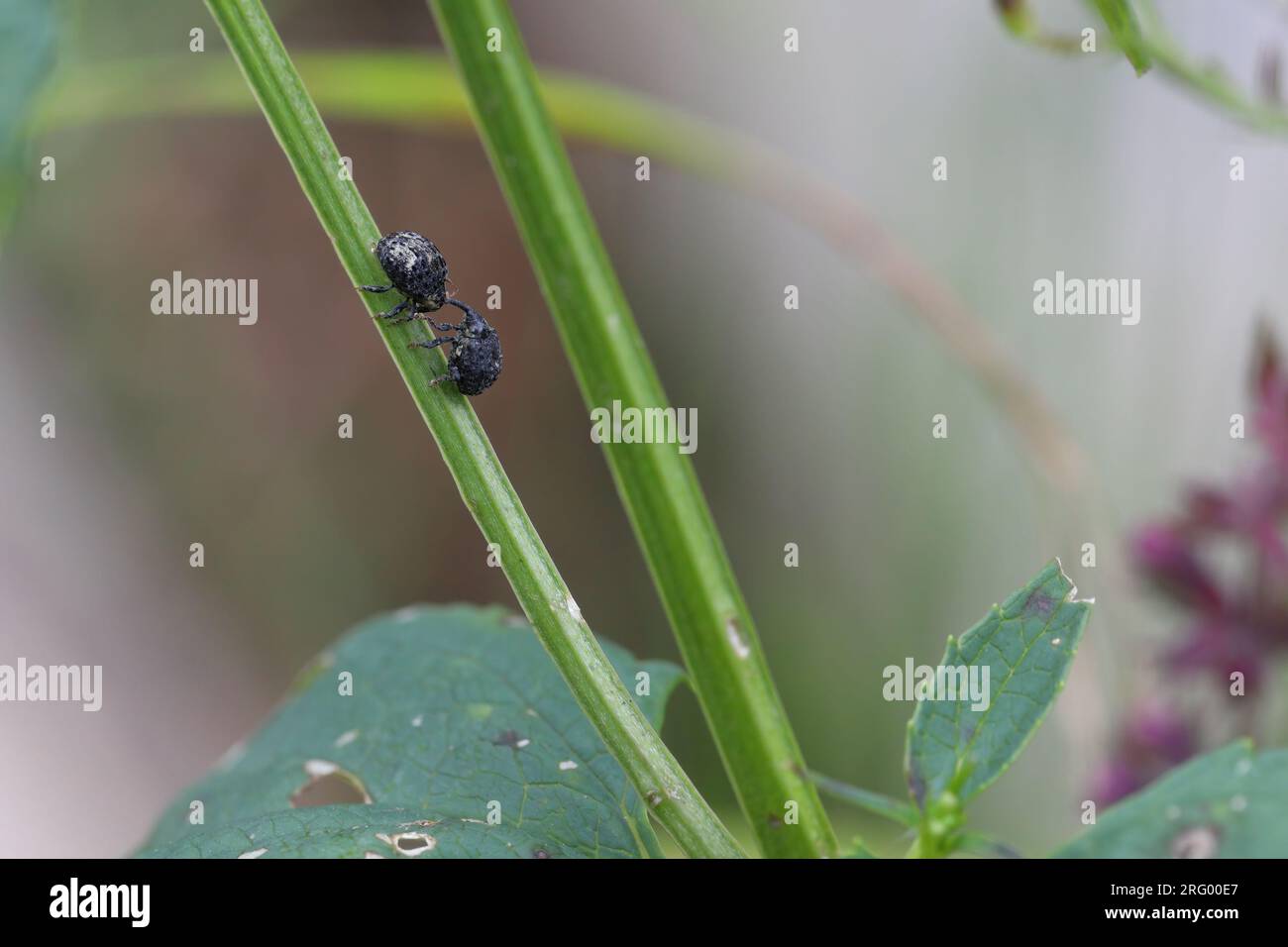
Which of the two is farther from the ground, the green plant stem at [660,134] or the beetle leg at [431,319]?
the green plant stem at [660,134]

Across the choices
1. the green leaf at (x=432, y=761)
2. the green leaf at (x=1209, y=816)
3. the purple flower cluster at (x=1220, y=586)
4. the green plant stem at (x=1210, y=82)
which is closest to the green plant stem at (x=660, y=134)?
the purple flower cluster at (x=1220, y=586)

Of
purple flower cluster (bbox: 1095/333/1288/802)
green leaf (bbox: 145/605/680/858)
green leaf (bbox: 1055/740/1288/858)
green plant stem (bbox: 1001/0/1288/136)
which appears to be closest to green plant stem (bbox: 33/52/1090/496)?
purple flower cluster (bbox: 1095/333/1288/802)

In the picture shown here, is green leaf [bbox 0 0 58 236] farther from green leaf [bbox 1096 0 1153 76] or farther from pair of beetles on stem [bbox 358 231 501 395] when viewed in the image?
green leaf [bbox 1096 0 1153 76]

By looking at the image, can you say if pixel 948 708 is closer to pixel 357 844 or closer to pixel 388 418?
pixel 357 844

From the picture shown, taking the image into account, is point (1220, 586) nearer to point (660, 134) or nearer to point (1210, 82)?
point (1210, 82)

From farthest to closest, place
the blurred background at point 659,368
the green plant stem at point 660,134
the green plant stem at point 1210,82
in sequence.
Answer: the blurred background at point 659,368, the green plant stem at point 660,134, the green plant stem at point 1210,82

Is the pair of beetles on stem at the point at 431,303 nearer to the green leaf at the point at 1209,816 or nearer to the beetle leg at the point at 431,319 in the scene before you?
the beetle leg at the point at 431,319

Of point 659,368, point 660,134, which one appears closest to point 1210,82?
point 660,134
